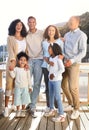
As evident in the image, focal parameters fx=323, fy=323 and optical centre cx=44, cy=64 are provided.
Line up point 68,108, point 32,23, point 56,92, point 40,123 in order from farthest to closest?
1. point 68,108
2. point 32,23
3. point 56,92
4. point 40,123

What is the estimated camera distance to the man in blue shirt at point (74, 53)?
12.0ft

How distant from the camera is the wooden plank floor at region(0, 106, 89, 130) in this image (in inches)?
132

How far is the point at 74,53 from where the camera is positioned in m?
3.75

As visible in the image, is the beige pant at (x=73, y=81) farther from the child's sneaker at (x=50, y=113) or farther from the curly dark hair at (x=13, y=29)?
the curly dark hair at (x=13, y=29)

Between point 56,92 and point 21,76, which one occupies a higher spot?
point 21,76

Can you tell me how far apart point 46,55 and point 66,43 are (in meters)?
0.28

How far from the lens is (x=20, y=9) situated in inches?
187

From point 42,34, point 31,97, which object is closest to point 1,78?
point 31,97

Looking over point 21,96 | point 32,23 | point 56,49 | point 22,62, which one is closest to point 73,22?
point 56,49

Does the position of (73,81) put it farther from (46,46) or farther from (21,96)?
(21,96)

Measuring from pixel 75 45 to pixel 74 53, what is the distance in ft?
0.33

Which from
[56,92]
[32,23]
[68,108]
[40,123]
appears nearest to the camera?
[40,123]

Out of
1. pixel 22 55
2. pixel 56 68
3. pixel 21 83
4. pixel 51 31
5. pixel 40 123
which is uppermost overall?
pixel 51 31

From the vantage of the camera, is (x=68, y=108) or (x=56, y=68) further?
(x=68, y=108)
